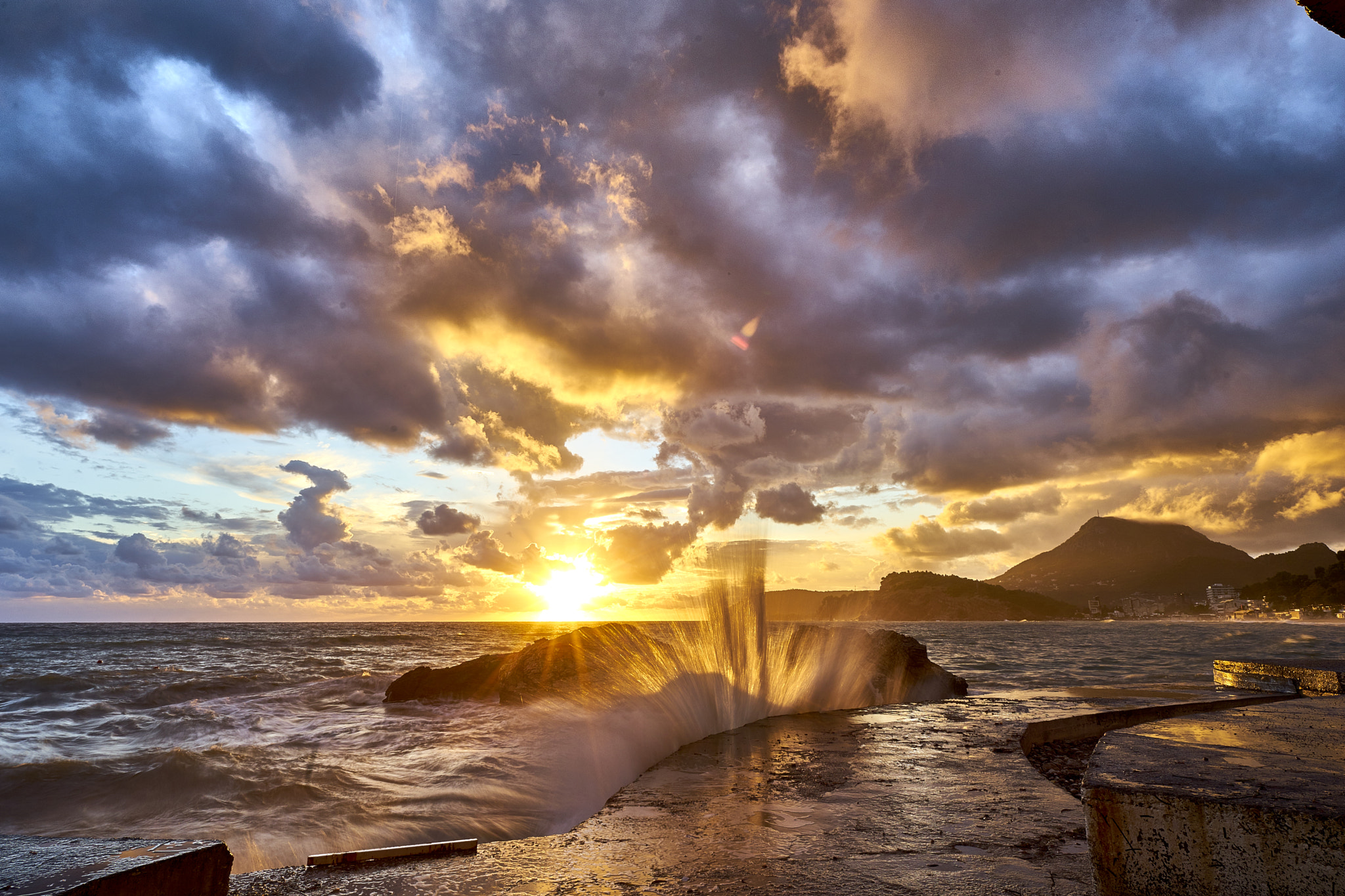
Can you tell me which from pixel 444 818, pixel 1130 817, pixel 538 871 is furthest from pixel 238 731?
pixel 1130 817

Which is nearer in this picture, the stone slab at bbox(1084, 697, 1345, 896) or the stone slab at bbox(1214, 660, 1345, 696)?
the stone slab at bbox(1084, 697, 1345, 896)

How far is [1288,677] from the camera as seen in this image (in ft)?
34.2

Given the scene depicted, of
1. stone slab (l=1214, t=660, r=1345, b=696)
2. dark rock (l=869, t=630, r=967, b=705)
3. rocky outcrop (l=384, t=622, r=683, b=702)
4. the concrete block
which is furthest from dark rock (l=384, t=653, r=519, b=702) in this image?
stone slab (l=1214, t=660, r=1345, b=696)

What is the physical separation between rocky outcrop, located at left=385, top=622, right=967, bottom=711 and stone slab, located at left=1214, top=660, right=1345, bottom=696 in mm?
4965

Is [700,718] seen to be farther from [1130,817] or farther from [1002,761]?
Answer: [1130,817]

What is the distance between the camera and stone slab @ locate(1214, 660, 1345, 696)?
9352 mm

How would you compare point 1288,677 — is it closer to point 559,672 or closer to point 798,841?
point 798,841

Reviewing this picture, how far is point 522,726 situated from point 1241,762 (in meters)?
10.1

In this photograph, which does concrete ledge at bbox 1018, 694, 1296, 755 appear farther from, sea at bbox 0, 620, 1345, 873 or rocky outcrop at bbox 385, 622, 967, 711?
rocky outcrop at bbox 385, 622, 967, 711

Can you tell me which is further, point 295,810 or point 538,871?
point 295,810

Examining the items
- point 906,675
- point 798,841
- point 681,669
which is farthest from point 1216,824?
point 906,675

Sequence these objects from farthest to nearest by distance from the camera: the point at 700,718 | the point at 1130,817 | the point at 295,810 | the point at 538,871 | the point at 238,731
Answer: the point at 238,731 → the point at 700,718 → the point at 295,810 → the point at 538,871 → the point at 1130,817

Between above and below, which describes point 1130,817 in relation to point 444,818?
above

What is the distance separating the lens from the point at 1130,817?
8.44 feet
